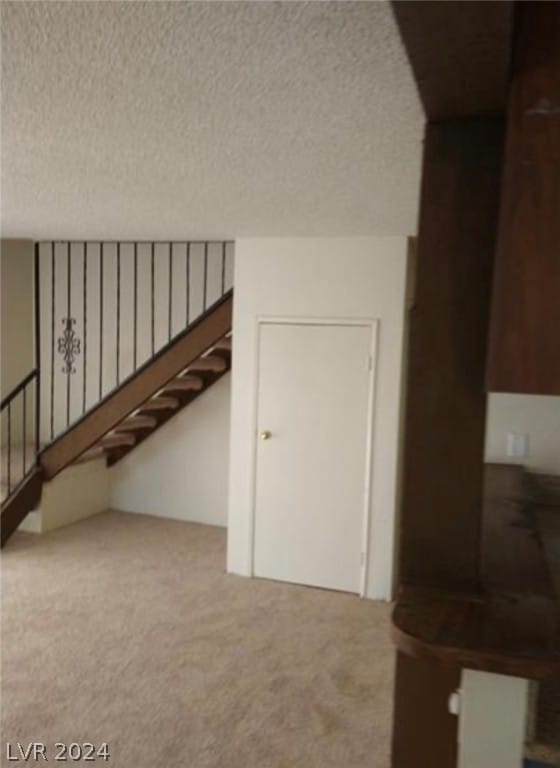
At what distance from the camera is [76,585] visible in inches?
157

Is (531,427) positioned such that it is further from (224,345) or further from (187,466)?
(187,466)

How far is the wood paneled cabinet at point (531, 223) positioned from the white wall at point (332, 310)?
9.03 ft

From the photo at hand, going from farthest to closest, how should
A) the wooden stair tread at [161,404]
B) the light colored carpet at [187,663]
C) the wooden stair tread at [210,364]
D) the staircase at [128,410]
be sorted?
the wooden stair tread at [161,404] → the wooden stair tread at [210,364] → the staircase at [128,410] → the light colored carpet at [187,663]

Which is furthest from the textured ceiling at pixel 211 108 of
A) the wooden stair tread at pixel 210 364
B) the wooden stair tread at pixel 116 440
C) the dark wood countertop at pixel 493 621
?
the wooden stair tread at pixel 116 440

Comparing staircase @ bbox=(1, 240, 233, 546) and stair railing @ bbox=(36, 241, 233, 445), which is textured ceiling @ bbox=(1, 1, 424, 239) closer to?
staircase @ bbox=(1, 240, 233, 546)

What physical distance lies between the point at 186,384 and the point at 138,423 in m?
0.59

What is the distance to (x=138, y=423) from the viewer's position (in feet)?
17.2

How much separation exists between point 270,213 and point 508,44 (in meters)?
2.33

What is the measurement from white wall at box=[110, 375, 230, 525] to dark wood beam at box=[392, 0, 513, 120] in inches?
164

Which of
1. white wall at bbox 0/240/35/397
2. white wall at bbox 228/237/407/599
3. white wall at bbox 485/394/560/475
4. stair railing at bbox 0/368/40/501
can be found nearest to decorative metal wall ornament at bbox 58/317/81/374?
stair railing at bbox 0/368/40/501

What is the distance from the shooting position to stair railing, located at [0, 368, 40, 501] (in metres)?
5.09

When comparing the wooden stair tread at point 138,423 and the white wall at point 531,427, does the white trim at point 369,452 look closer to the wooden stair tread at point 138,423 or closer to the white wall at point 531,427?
the white wall at point 531,427

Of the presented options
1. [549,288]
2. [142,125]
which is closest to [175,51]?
[142,125]

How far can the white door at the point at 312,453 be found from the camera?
3.94 m
